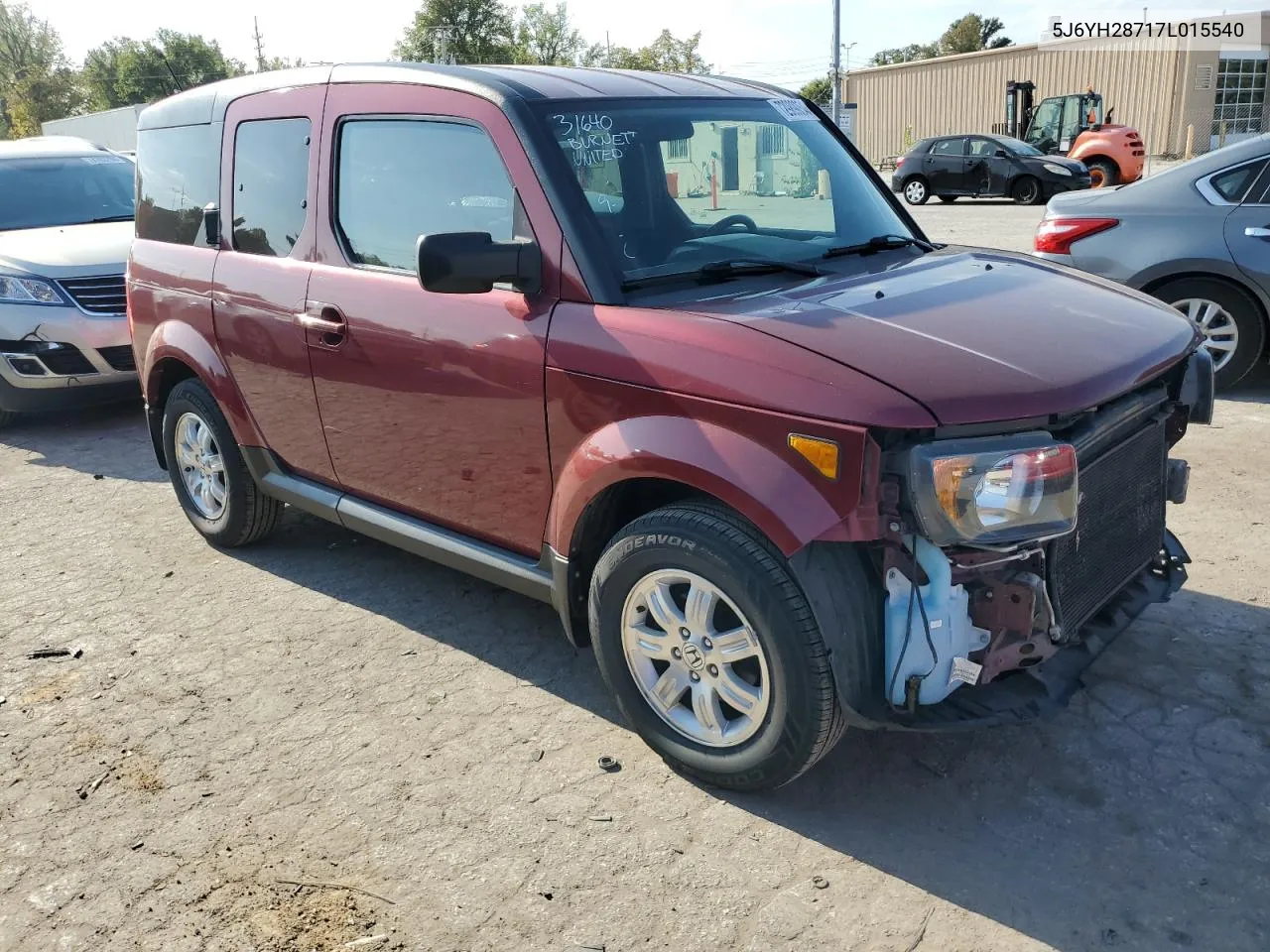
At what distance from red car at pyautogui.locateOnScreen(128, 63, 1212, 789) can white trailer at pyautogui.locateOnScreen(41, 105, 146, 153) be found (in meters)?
39.2

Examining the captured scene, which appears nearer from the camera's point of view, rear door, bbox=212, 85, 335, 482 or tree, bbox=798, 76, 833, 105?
rear door, bbox=212, 85, 335, 482

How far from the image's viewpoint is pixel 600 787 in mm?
3207

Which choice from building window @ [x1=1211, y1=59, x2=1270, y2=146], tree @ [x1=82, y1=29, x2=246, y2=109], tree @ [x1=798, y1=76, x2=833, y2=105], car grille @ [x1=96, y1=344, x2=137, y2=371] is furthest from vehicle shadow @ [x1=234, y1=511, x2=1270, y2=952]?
tree @ [x1=82, y1=29, x2=246, y2=109]

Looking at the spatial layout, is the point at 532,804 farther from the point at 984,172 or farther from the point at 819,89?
the point at 819,89

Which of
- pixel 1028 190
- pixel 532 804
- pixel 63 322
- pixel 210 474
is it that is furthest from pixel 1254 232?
pixel 1028 190

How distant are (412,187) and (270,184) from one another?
0.92m

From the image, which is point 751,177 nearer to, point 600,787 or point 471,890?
point 600,787

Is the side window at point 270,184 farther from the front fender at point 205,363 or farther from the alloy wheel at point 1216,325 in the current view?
the alloy wheel at point 1216,325

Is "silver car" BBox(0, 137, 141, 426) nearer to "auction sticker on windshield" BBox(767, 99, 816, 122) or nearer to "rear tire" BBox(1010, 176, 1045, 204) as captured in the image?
"auction sticker on windshield" BBox(767, 99, 816, 122)

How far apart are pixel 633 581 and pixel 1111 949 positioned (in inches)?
58.6

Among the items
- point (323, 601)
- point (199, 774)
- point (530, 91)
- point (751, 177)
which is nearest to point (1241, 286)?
point (751, 177)

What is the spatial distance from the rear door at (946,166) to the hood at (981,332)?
20.6m

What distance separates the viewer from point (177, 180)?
4.91 metres

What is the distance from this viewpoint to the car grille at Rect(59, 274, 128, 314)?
7598 mm
